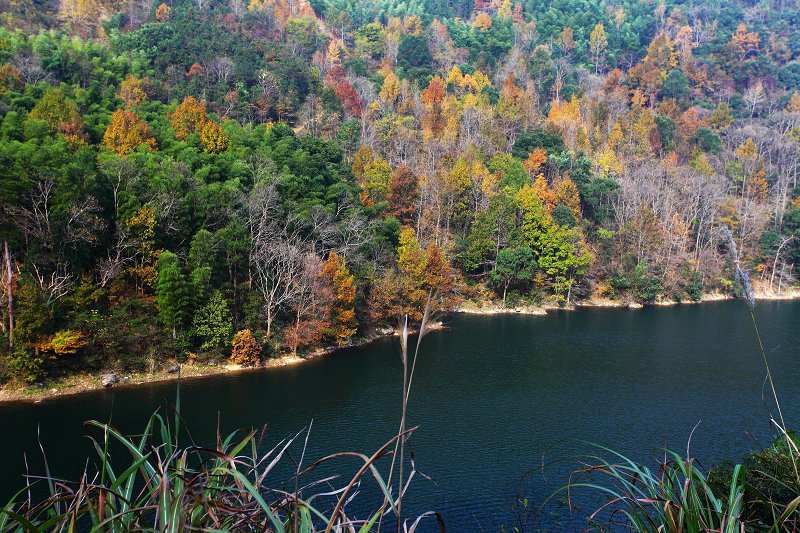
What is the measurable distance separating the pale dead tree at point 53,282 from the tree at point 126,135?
8456 mm

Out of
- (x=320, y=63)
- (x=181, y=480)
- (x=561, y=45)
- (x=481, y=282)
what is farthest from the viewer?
(x=561, y=45)

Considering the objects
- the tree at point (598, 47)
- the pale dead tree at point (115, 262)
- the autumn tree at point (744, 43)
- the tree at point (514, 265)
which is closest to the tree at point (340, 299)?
the pale dead tree at point (115, 262)

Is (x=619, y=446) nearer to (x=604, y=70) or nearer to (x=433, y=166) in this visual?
(x=433, y=166)

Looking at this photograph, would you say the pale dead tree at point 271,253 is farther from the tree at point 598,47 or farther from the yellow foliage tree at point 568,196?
the tree at point 598,47

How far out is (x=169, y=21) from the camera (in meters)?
45.1

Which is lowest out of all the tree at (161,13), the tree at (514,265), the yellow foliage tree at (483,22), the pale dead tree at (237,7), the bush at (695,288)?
the bush at (695,288)

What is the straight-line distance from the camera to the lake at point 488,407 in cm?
1307

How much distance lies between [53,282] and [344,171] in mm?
15751

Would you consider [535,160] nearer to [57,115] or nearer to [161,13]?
[57,115]

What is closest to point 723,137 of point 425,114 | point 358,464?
point 425,114

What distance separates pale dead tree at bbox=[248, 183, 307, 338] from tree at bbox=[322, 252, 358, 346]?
1.22 meters

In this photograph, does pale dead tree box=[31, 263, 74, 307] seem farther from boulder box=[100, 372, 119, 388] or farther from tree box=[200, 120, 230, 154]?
tree box=[200, 120, 230, 154]

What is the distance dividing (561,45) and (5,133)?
58.0 metres

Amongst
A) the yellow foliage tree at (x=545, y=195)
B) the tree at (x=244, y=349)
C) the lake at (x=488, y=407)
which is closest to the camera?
the lake at (x=488, y=407)
